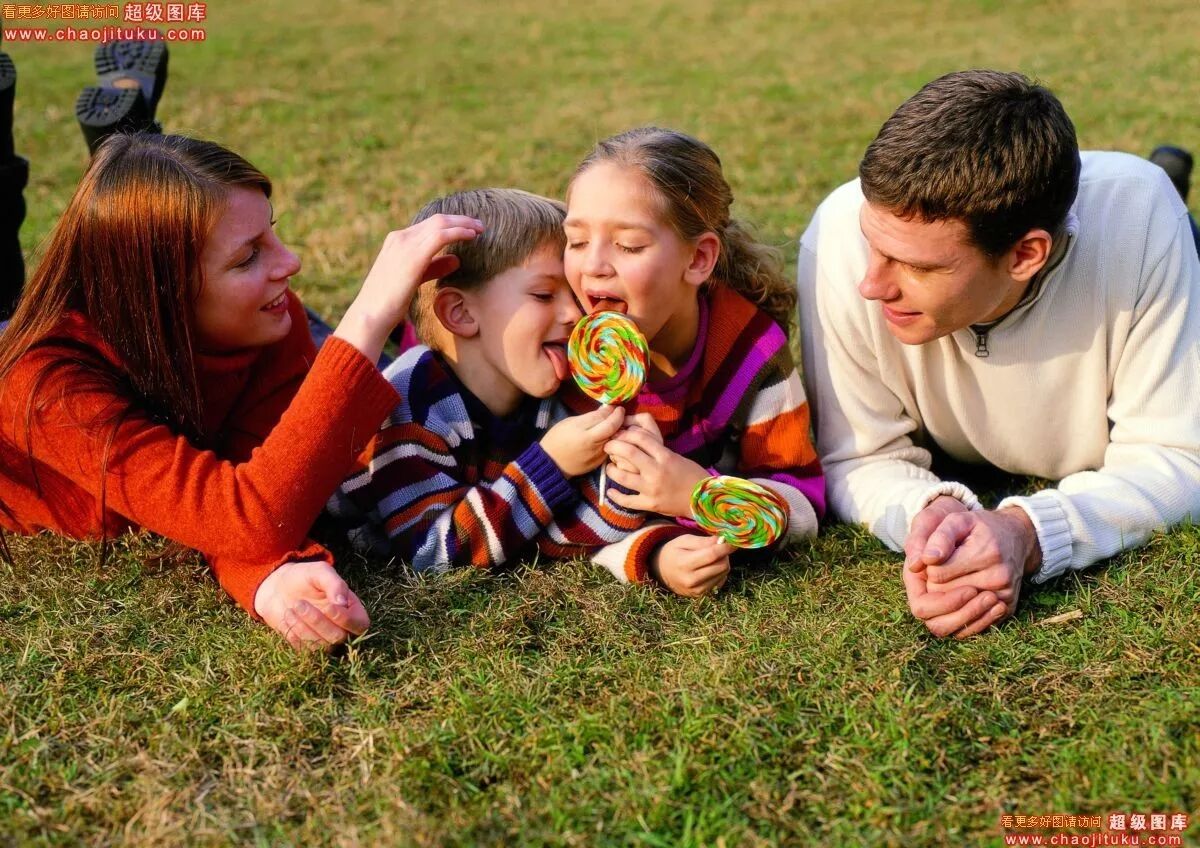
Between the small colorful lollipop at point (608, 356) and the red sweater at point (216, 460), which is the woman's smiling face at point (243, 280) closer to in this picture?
the red sweater at point (216, 460)

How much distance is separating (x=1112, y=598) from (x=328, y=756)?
2.27 meters

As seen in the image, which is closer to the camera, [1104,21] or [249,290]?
[249,290]

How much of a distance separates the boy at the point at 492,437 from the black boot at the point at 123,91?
199 centimetres

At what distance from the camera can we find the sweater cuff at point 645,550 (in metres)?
3.70

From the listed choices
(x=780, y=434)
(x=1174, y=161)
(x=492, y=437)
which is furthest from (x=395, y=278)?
(x=1174, y=161)

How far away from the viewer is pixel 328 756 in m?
2.93

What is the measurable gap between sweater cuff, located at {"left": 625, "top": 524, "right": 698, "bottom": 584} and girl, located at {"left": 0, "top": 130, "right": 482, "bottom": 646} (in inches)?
34.1

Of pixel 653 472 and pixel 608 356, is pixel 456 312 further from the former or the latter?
pixel 653 472

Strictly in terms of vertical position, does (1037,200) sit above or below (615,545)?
above

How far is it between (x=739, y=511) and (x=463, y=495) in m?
0.88

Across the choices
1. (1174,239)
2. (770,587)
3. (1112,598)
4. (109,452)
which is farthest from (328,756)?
(1174,239)

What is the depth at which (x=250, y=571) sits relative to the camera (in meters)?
3.47

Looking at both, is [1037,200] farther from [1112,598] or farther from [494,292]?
[494,292]

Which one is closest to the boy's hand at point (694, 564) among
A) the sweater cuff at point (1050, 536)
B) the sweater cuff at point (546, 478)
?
the sweater cuff at point (546, 478)
